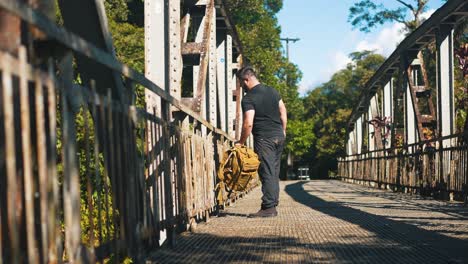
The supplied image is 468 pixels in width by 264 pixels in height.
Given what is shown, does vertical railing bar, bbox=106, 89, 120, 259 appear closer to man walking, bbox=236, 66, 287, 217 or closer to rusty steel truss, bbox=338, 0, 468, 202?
man walking, bbox=236, 66, 287, 217

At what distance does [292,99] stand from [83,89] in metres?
56.3

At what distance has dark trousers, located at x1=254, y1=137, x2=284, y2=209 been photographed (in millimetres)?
8578

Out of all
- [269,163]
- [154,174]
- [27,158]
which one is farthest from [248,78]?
[27,158]

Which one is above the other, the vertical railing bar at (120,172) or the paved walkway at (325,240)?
the vertical railing bar at (120,172)

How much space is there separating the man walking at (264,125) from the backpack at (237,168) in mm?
138

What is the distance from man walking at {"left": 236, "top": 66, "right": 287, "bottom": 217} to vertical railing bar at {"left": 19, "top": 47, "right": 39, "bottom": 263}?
6.21 metres

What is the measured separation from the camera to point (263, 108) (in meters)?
8.74

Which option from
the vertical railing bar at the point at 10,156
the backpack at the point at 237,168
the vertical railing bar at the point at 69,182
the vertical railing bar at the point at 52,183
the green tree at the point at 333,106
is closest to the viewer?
the vertical railing bar at the point at 10,156

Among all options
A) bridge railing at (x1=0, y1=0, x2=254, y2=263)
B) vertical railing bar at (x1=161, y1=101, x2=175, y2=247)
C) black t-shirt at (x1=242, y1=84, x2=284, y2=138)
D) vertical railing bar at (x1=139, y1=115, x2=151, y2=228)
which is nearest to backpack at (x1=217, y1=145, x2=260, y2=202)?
black t-shirt at (x1=242, y1=84, x2=284, y2=138)

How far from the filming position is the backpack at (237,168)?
8.50 meters

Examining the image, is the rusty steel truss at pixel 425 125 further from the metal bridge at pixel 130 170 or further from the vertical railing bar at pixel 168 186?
the vertical railing bar at pixel 168 186

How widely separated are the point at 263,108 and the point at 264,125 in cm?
18

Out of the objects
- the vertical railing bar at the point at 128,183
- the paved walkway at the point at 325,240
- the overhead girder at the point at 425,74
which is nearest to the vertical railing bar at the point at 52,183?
the vertical railing bar at the point at 128,183

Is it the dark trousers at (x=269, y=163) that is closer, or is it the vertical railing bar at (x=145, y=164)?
the vertical railing bar at (x=145, y=164)
